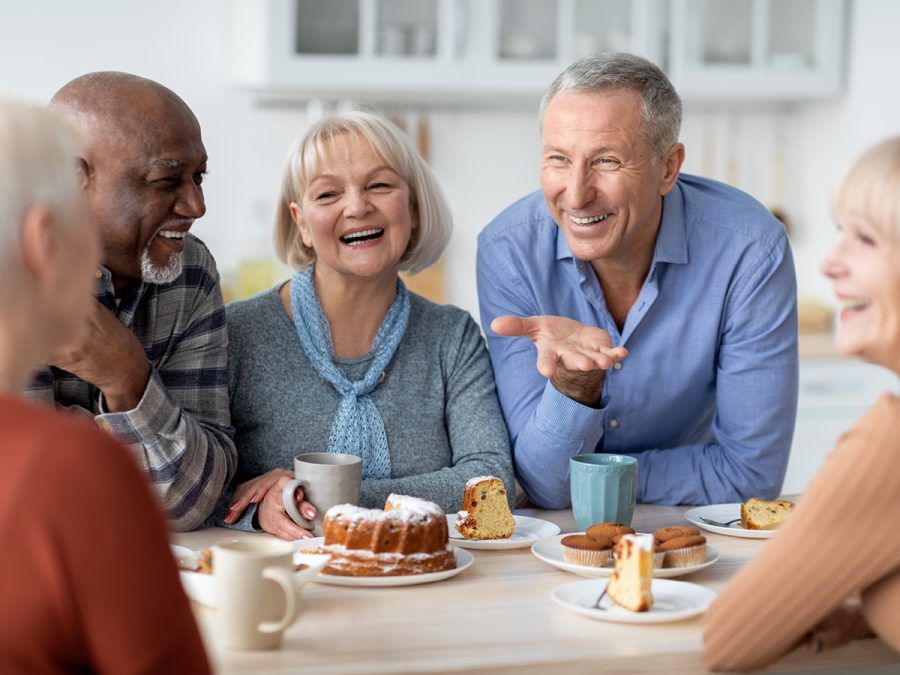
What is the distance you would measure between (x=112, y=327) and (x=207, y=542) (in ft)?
1.17

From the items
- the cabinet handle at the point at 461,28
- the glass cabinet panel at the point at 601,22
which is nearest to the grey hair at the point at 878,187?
the cabinet handle at the point at 461,28

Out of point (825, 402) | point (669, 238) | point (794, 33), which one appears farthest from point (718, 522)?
point (794, 33)

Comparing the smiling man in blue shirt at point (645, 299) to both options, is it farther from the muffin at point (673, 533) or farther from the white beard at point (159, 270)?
the white beard at point (159, 270)

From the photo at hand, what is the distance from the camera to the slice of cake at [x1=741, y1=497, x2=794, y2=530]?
5.88ft

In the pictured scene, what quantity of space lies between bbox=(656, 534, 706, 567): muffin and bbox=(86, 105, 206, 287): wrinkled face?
35.4 inches

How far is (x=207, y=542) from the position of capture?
174 cm

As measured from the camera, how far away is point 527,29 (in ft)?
13.1

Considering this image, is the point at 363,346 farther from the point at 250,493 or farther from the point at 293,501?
the point at 293,501

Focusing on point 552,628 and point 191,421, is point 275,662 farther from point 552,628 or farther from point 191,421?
point 191,421

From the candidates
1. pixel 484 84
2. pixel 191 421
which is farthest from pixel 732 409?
pixel 484 84

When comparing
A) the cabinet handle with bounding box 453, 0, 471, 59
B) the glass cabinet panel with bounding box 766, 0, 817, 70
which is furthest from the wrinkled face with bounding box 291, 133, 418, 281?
the glass cabinet panel with bounding box 766, 0, 817, 70

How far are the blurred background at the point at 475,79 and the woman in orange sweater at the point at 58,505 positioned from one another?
9.55 ft

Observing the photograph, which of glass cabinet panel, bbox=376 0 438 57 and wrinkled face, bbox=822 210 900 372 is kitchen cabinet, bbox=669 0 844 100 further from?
wrinkled face, bbox=822 210 900 372

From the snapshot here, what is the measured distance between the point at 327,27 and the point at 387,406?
6.98 ft
